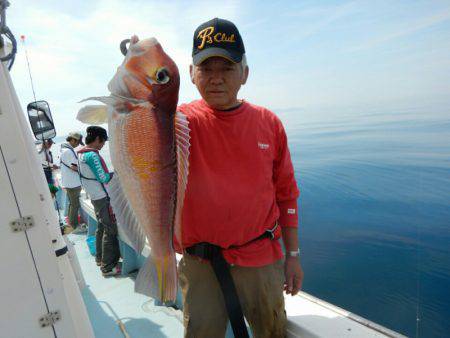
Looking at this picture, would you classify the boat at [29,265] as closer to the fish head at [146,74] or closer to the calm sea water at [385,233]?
the fish head at [146,74]

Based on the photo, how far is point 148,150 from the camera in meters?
1.20

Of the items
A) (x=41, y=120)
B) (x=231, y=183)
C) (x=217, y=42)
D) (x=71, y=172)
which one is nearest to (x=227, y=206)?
(x=231, y=183)

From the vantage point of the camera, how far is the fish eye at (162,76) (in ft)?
3.92

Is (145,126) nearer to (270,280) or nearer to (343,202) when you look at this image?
(270,280)

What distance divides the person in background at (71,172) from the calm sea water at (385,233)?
17.6ft

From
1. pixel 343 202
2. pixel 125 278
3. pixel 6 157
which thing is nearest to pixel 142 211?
pixel 6 157

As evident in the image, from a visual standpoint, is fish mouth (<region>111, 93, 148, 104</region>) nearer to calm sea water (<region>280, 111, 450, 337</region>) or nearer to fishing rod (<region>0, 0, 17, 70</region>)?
fishing rod (<region>0, 0, 17, 70</region>)

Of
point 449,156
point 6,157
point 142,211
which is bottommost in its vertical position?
point 449,156

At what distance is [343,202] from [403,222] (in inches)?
68.2

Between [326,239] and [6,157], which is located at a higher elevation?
[6,157]

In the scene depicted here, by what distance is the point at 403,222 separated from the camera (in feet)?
21.6

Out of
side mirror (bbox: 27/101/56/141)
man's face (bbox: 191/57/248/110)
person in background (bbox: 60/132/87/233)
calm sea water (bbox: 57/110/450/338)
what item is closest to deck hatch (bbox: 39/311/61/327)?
calm sea water (bbox: 57/110/450/338)

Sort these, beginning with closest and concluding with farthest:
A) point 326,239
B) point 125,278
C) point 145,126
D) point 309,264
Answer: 1. point 145,126
2. point 125,278
3. point 309,264
4. point 326,239

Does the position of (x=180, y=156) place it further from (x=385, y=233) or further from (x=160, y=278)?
(x=385, y=233)
